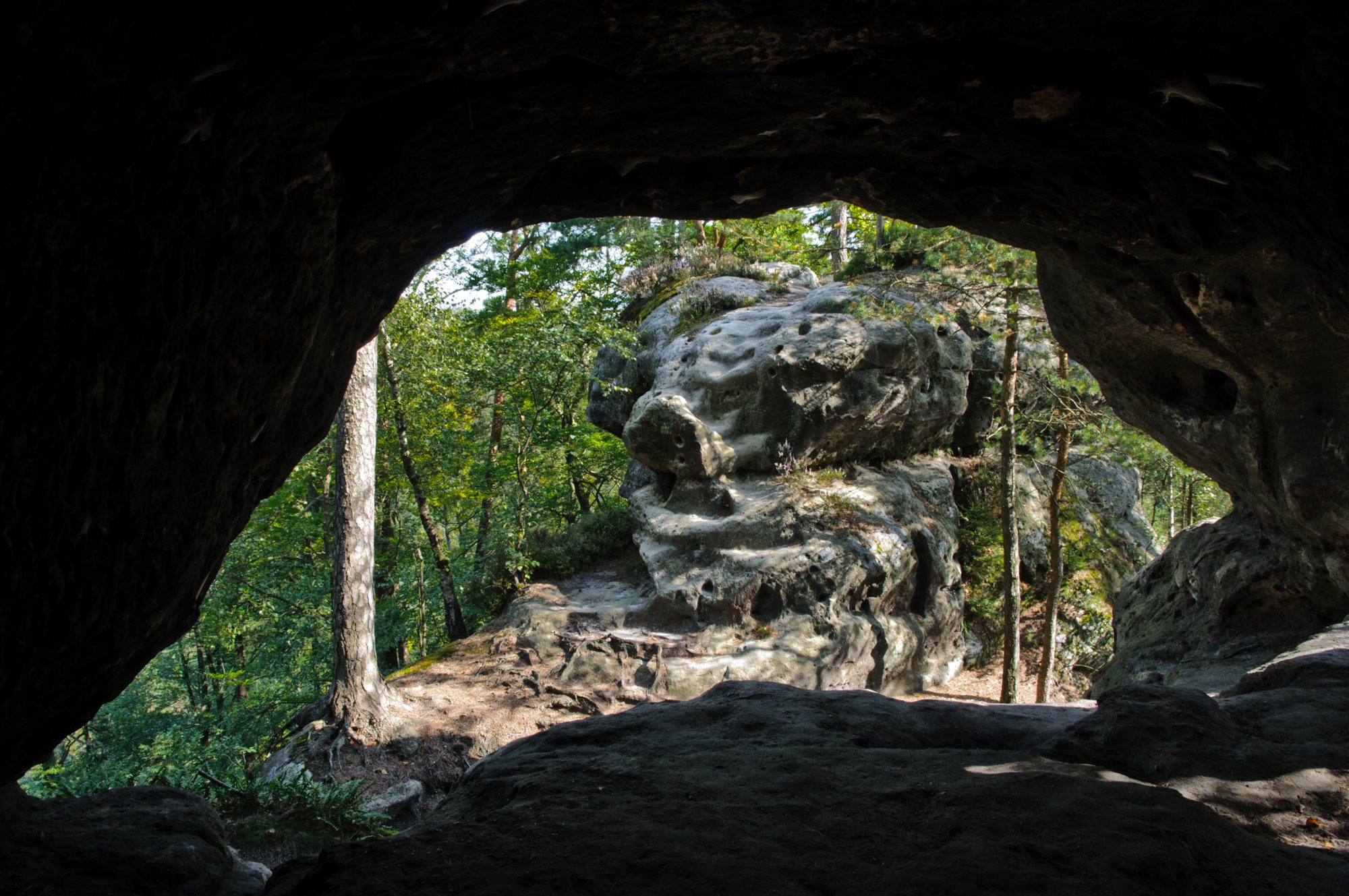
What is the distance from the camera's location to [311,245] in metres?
3.17

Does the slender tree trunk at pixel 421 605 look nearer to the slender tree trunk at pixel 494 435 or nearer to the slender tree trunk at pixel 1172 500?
the slender tree trunk at pixel 494 435

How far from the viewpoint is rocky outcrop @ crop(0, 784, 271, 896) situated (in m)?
2.60

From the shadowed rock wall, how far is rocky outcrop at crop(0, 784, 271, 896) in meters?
0.35

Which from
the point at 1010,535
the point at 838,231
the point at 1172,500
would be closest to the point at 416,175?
the point at 1010,535

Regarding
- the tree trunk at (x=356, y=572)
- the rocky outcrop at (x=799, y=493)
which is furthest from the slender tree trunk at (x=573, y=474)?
the tree trunk at (x=356, y=572)

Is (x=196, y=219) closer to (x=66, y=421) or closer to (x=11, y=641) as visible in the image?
(x=66, y=421)

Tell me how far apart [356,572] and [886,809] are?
7.89m

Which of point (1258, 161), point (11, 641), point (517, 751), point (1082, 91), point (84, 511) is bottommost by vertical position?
point (517, 751)

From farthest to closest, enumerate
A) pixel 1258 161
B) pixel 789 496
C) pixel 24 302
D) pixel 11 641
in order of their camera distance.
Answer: pixel 789 496 → pixel 1258 161 → pixel 11 641 → pixel 24 302

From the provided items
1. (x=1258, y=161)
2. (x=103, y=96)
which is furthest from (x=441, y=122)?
(x=1258, y=161)

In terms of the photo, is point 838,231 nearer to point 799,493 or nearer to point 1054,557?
point 799,493

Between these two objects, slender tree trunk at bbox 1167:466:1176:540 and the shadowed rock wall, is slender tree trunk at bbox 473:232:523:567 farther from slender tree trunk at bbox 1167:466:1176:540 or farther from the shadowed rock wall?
slender tree trunk at bbox 1167:466:1176:540

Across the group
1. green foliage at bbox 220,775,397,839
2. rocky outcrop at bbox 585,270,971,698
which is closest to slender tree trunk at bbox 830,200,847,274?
rocky outcrop at bbox 585,270,971,698

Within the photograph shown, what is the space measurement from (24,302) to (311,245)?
4.27ft
